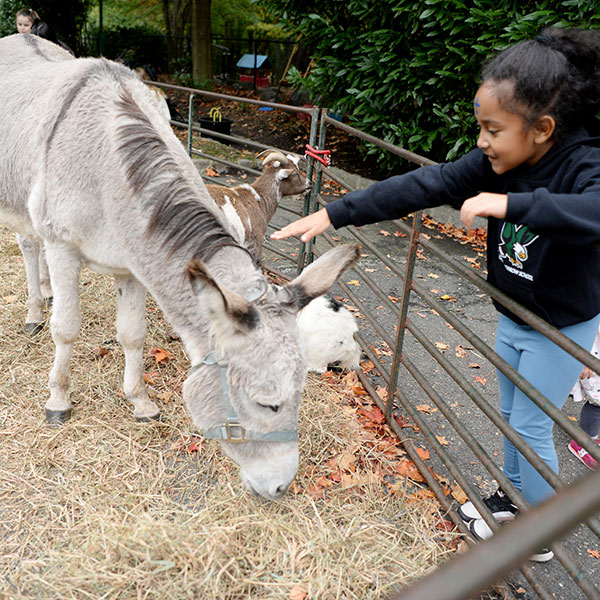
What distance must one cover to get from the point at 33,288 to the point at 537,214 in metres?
4.30

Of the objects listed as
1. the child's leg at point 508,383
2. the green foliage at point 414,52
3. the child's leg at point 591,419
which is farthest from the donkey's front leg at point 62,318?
the green foliage at point 414,52

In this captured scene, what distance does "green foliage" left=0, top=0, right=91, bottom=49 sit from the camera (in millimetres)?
14359

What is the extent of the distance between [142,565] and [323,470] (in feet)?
4.12

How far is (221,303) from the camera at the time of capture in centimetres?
213

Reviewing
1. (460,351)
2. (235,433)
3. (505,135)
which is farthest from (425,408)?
(505,135)

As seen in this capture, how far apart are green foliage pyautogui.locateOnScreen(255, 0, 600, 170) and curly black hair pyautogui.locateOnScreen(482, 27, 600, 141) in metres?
5.01

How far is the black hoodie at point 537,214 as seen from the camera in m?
1.73

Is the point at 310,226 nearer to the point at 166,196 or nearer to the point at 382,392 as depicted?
the point at 166,196

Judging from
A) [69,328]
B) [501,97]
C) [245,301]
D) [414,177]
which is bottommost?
[69,328]

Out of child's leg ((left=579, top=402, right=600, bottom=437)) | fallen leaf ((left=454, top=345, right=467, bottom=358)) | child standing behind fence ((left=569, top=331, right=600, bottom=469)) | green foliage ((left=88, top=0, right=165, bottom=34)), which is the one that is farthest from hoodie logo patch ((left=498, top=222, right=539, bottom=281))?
green foliage ((left=88, top=0, right=165, bottom=34))

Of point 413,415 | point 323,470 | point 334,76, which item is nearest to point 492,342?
point 413,415

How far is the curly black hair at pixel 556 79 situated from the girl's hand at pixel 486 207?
15.9 inches

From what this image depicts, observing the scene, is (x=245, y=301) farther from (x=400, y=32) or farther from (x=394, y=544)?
(x=400, y=32)

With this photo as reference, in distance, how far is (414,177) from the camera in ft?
8.00
